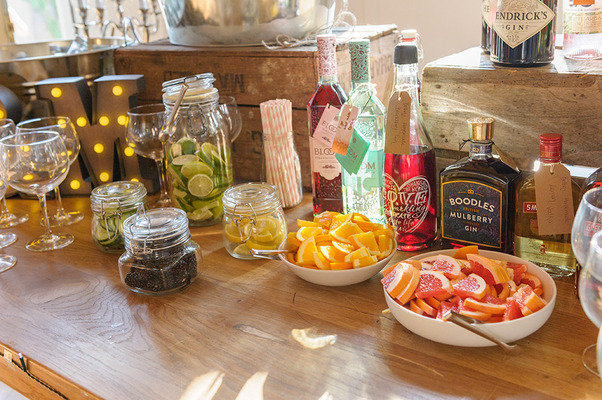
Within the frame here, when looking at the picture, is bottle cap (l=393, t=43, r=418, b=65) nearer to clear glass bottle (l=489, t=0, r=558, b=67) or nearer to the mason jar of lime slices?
clear glass bottle (l=489, t=0, r=558, b=67)

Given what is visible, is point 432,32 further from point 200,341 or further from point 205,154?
point 200,341

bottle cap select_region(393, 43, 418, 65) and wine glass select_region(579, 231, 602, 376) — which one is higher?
bottle cap select_region(393, 43, 418, 65)

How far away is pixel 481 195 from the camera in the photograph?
931 millimetres

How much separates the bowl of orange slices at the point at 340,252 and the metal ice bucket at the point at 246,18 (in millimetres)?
562

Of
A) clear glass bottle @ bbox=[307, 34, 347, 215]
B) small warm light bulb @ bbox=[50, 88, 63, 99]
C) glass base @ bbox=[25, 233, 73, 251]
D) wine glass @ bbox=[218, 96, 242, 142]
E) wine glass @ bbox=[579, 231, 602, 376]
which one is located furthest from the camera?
small warm light bulb @ bbox=[50, 88, 63, 99]

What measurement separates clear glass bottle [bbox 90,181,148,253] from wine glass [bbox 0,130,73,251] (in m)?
0.09

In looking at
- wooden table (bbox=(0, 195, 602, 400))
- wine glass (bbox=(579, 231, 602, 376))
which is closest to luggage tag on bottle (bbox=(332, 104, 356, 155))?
wooden table (bbox=(0, 195, 602, 400))

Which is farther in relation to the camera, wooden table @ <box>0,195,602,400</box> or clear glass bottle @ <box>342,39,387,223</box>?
clear glass bottle @ <box>342,39,387,223</box>

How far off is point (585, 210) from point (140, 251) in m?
0.65

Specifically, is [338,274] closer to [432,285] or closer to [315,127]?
[432,285]

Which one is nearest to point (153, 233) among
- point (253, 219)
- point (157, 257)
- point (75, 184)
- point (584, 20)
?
point (157, 257)

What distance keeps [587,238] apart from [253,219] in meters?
0.55

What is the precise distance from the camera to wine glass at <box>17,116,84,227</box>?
126 centimetres

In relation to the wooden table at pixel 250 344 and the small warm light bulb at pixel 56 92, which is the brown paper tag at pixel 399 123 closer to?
the wooden table at pixel 250 344
